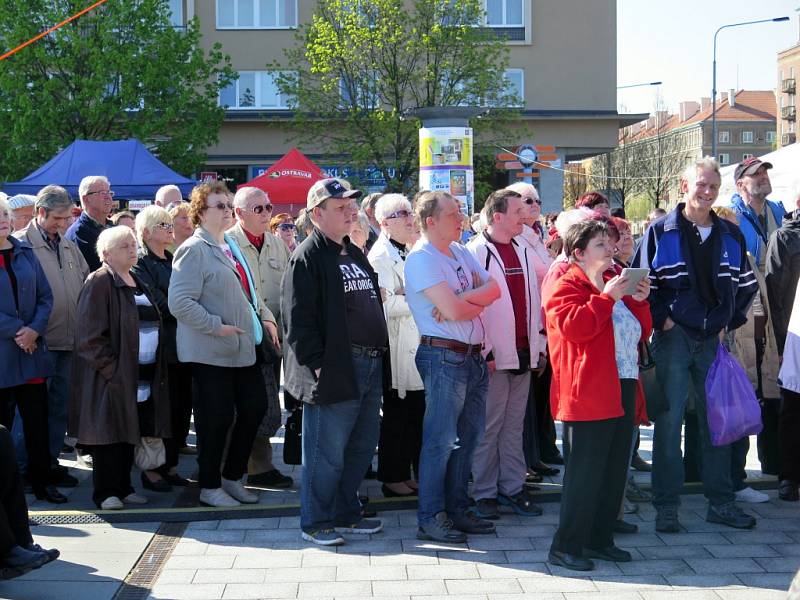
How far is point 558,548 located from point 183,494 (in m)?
2.89

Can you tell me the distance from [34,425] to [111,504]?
2.64 feet

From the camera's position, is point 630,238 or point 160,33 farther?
point 160,33

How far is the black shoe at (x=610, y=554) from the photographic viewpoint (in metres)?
5.61

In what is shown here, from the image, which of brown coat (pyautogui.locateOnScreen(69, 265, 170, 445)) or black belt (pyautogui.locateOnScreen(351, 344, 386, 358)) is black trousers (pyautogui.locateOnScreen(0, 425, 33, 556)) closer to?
brown coat (pyautogui.locateOnScreen(69, 265, 170, 445))

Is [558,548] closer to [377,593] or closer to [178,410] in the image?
[377,593]

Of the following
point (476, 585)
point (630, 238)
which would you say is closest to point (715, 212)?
point (630, 238)

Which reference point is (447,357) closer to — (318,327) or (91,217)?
(318,327)

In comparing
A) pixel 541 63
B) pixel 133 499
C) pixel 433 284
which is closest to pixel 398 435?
pixel 433 284

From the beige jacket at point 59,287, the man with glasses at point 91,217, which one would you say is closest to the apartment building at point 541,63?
the man with glasses at point 91,217

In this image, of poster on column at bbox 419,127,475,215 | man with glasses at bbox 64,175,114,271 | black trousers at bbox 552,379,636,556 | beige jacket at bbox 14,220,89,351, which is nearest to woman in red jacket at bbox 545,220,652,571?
black trousers at bbox 552,379,636,556

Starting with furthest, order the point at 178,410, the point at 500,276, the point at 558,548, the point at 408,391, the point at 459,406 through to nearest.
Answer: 1. the point at 178,410
2. the point at 408,391
3. the point at 500,276
4. the point at 459,406
5. the point at 558,548

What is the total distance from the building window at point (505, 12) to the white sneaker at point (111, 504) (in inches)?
1320

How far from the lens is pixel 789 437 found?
697cm

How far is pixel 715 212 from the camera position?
6715mm
